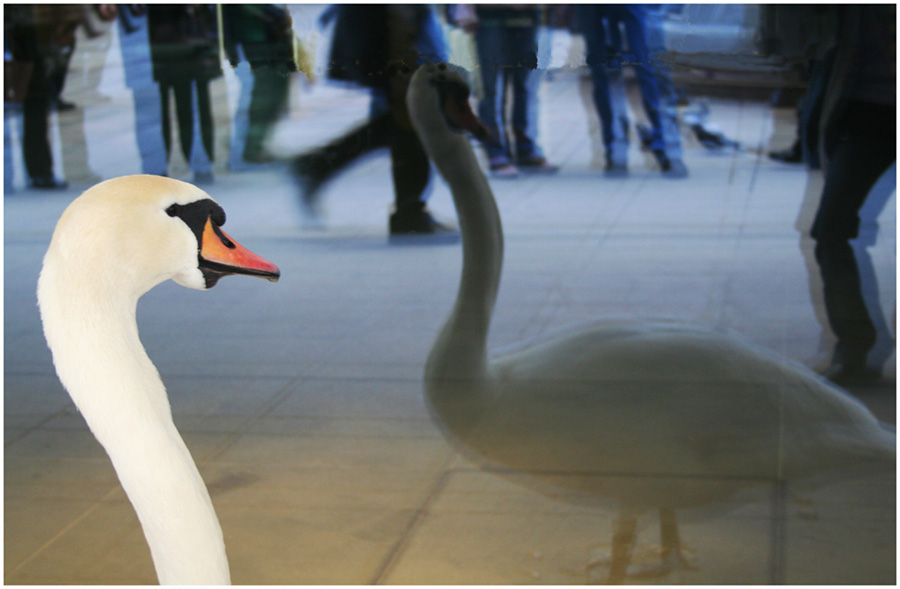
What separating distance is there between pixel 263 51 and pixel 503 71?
123 centimetres

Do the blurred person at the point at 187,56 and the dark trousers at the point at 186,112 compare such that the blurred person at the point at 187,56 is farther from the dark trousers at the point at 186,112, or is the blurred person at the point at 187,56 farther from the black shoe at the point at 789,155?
the black shoe at the point at 789,155

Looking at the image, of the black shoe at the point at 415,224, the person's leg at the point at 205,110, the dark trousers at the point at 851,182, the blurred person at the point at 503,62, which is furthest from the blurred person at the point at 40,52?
the dark trousers at the point at 851,182

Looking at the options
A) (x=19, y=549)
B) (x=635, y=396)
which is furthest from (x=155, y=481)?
(x=635, y=396)

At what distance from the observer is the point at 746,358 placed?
232cm

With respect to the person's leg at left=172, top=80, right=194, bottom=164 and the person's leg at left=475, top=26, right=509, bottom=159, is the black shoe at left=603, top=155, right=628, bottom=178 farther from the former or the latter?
the person's leg at left=172, top=80, right=194, bottom=164

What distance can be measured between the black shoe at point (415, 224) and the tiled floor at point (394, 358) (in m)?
0.12

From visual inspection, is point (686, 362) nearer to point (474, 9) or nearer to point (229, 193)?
point (474, 9)

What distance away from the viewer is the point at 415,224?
493 centimetres

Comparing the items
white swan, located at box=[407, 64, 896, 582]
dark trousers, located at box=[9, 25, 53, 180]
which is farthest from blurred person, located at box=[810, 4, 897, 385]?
dark trousers, located at box=[9, 25, 53, 180]

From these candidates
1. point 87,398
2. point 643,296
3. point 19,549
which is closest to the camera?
Result: point 87,398

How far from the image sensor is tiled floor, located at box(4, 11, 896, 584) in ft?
6.25

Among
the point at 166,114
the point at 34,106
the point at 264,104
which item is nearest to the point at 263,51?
the point at 264,104

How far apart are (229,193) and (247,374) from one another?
6.61ft

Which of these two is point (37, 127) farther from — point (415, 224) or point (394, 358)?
point (394, 358)
